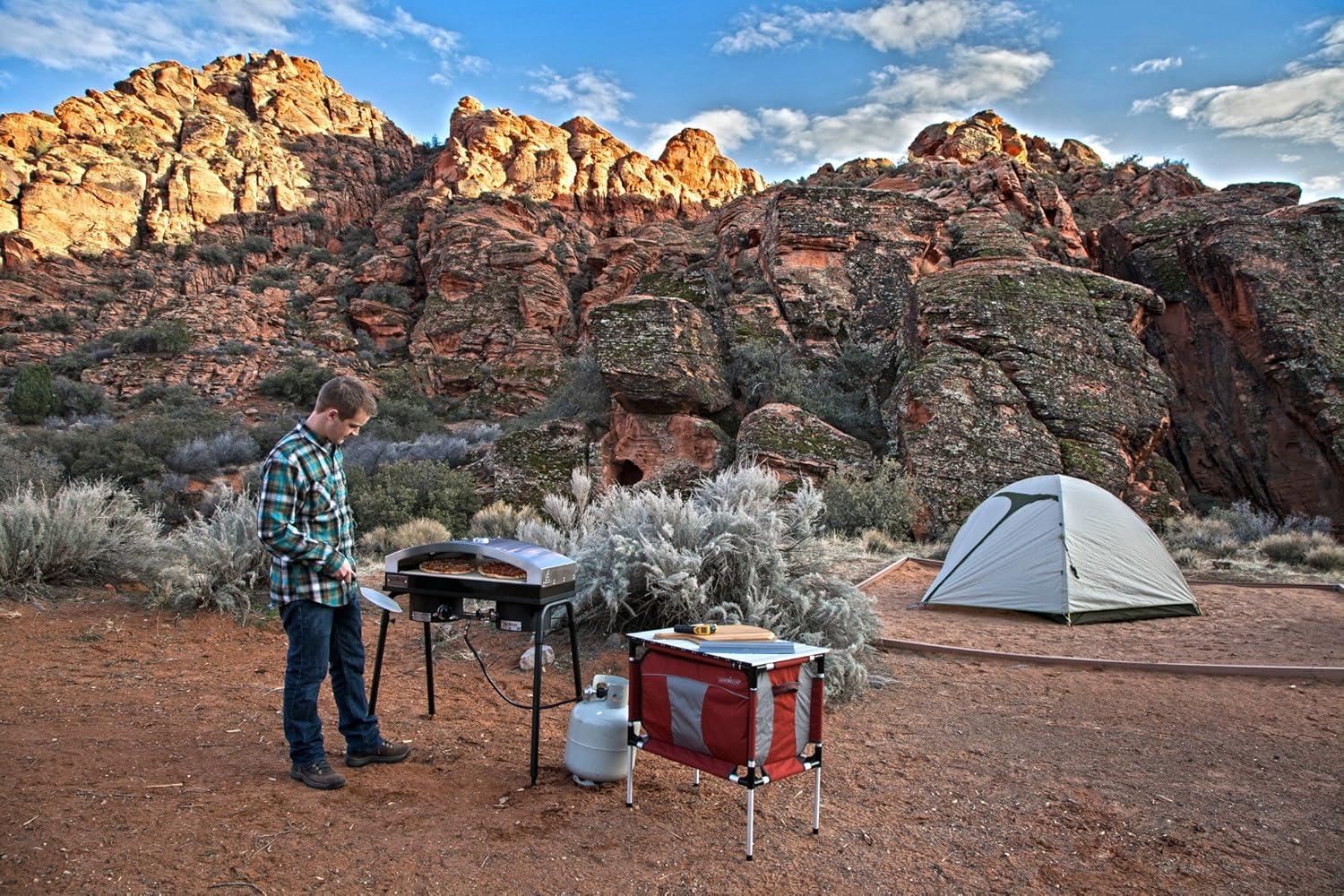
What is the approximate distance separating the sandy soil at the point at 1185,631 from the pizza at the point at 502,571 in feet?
14.0

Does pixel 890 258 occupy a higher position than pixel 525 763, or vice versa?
pixel 890 258

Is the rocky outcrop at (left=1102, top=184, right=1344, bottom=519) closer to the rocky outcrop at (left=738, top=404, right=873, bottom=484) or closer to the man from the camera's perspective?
the rocky outcrop at (left=738, top=404, right=873, bottom=484)

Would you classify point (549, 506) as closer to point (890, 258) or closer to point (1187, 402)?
point (890, 258)

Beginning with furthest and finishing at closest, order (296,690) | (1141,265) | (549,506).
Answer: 1. (1141,265)
2. (549,506)
3. (296,690)

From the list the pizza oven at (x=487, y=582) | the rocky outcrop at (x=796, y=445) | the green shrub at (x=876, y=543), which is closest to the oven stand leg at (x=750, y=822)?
the pizza oven at (x=487, y=582)

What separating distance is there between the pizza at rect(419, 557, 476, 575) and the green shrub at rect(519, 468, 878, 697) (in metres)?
1.93

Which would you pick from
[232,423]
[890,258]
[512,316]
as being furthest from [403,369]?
[890,258]

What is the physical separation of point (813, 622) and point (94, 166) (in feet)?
154

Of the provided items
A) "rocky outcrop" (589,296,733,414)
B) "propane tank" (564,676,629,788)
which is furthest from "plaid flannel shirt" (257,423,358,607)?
"rocky outcrop" (589,296,733,414)

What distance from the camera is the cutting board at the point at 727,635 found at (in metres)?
3.30

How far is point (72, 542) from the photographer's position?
6.60 m

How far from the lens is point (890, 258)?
1850 centimetres

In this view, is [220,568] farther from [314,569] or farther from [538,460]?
[538,460]

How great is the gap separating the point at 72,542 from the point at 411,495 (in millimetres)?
6965
